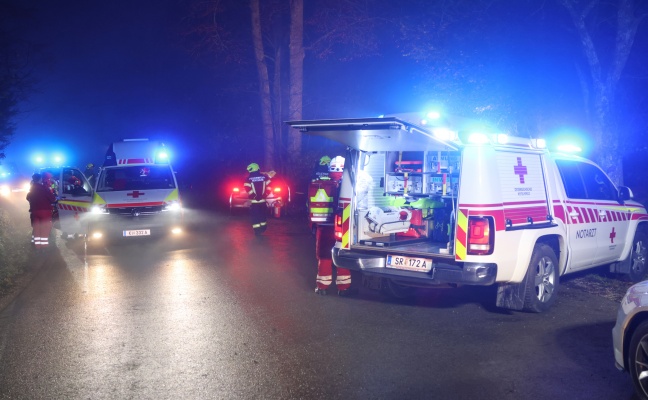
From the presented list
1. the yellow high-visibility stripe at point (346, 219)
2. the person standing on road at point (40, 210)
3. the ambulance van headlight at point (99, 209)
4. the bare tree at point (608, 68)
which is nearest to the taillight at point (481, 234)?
the yellow high-visibility stripe at point (346, 219)

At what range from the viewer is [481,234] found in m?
6.69

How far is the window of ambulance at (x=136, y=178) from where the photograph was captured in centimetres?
1431

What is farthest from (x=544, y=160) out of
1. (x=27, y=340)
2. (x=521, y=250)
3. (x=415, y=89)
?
(x=415, y=89)

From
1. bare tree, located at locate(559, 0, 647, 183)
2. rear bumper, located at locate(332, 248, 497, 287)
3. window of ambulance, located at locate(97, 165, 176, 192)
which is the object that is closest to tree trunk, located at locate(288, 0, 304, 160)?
window of ambulance, located at locate(97, 165, 176, 192)

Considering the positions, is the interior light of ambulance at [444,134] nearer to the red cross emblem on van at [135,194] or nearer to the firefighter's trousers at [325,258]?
the firefighter's trousers at [325,258]

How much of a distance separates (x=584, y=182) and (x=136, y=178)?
9.77m

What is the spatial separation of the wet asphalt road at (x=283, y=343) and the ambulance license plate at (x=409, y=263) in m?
0.59

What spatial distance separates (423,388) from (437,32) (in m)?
10.5

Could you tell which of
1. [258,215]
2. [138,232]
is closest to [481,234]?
[258,215]

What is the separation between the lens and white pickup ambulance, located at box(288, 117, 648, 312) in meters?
6.75

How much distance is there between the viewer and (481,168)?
6.73m

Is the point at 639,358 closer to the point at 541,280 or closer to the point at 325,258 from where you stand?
the point at 541,280

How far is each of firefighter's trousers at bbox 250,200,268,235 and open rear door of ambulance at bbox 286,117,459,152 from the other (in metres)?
6.70

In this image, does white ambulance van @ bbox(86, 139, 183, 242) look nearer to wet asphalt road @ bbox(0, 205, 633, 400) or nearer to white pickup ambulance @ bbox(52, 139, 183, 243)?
white pickup ambulance @ bbox(52, 139, 183, 243)
